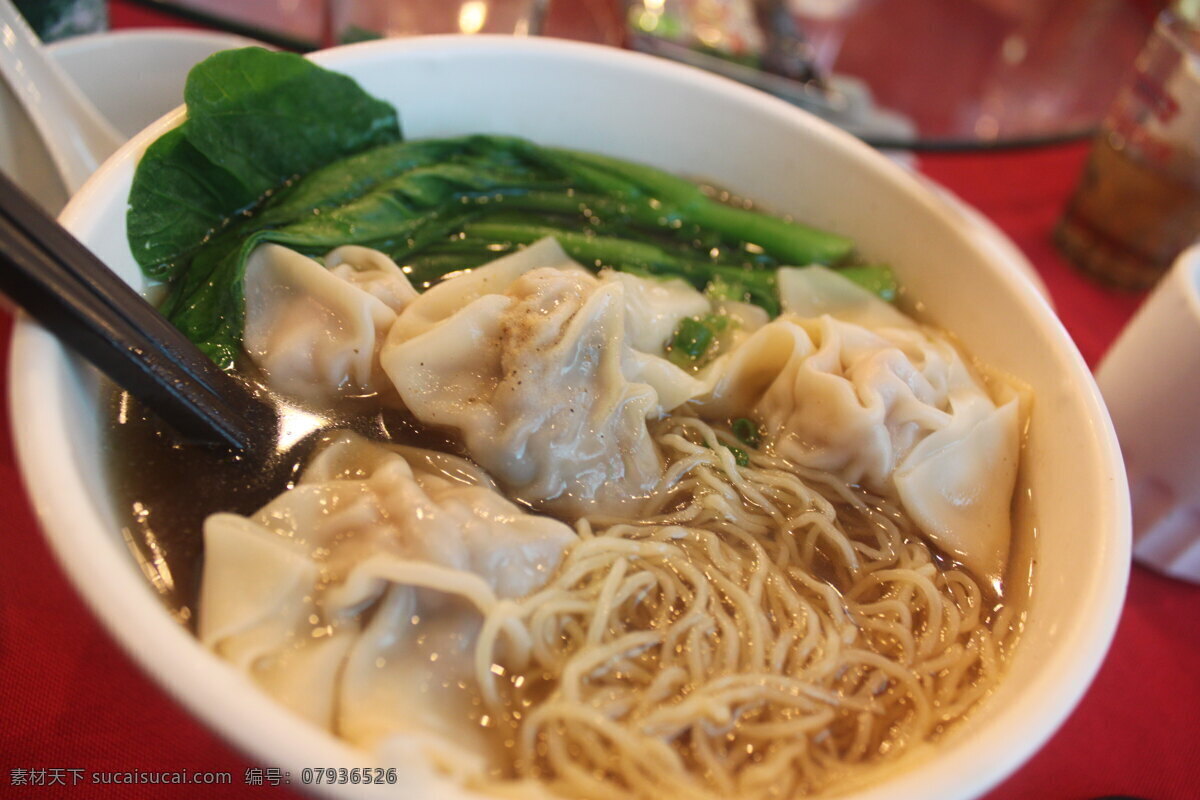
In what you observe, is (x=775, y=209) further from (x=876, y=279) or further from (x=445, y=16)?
(x=445, y=16)

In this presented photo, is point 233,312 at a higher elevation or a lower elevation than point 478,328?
lower

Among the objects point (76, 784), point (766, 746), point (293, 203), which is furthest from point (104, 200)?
point (766, 746)

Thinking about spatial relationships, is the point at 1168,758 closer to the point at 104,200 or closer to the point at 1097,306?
the point at 1097,306

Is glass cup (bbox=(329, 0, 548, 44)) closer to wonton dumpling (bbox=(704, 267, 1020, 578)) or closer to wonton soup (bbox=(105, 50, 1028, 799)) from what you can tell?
wonton soup (bbox=(105, 50, 1028, 799))

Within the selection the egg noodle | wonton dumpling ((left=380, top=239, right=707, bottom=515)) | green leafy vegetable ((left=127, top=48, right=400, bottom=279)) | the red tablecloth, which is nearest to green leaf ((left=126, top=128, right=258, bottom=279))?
green leafy vegetable ((left=127, top=48, right=400, bottom=279))

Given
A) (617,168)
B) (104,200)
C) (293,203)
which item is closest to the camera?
(104,200)

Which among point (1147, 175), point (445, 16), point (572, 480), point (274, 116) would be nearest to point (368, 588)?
point (572, 480)

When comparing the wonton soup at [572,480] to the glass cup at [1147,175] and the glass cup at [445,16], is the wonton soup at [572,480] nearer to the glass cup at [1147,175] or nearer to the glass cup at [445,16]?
the glass cup at [445,16]

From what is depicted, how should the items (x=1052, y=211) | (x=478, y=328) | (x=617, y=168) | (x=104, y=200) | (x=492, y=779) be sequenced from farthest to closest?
(x=1052, y=211)
(x=617, y=168)
(x=478, y=328)
(x=104, y=200)
(x=492, y=779)
